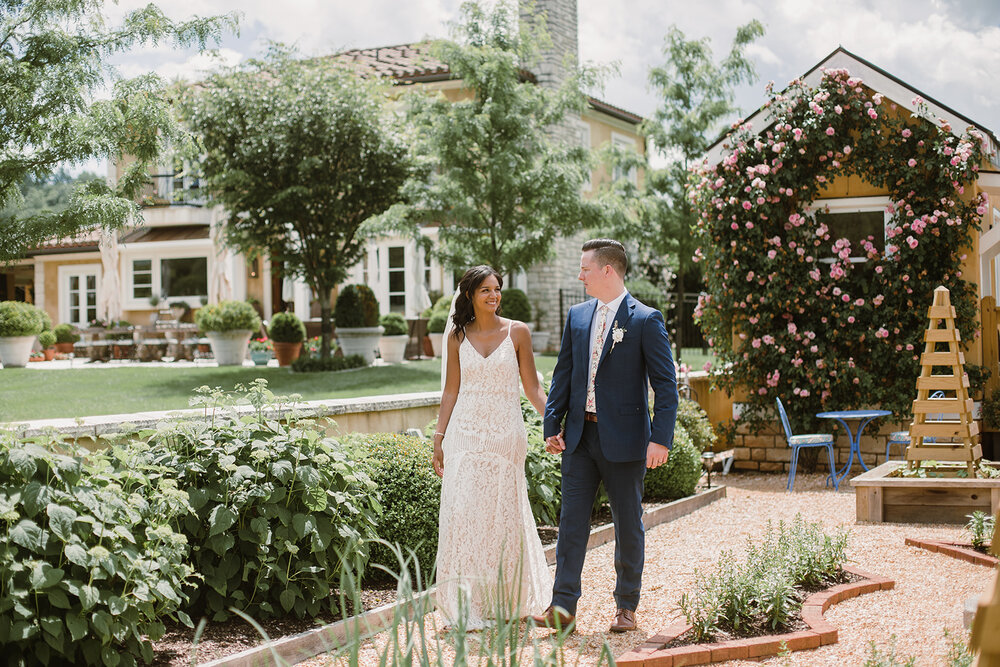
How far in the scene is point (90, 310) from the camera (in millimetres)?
29922

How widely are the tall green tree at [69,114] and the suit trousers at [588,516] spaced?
413 cm

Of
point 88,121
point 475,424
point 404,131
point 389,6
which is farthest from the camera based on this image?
point 389,6

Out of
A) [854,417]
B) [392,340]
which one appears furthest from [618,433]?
[392,340]

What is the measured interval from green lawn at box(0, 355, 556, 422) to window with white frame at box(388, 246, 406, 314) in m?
7.88

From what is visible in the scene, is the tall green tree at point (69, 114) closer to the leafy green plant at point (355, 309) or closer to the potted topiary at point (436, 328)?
the leafy green plant at point (355, 309)

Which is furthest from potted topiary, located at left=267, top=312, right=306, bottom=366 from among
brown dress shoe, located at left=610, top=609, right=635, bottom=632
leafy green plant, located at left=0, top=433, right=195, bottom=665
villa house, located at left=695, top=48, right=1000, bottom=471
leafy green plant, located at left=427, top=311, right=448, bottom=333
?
leafy green plant, located at left=0, top=433, right=195, bottom=665

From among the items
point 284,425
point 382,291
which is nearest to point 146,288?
point 382,291

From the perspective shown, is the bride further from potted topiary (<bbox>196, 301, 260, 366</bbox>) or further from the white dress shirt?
potted topiary (<bbox>196, 301, 260, 366</bbox>)

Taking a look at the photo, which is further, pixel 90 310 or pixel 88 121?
pixel 90 310

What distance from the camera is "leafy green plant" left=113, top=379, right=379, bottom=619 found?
4.45 meters

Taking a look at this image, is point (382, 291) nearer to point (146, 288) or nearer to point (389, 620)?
point (146, 288)

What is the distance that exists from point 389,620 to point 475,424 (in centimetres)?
114

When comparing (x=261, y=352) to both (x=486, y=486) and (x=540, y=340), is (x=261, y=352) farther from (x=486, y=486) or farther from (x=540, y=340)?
(x=486, y=486)

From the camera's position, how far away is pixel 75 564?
3.56m
